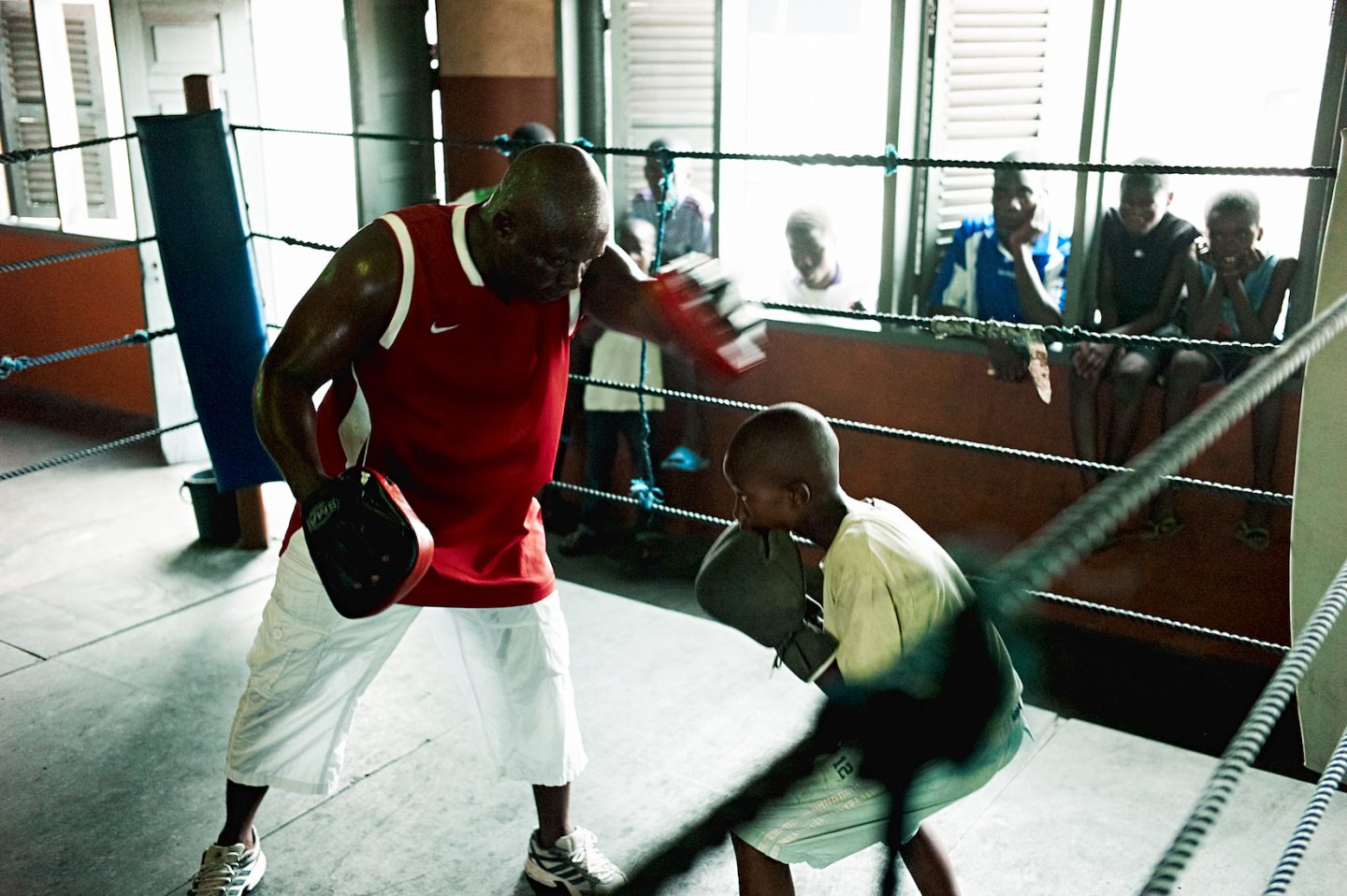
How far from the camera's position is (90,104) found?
5.68 m

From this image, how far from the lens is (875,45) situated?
3910 mm

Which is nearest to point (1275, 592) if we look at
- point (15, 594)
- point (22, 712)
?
point (22, 712)

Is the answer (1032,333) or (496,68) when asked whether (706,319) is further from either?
(496,68)

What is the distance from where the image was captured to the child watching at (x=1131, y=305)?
11.1 feet

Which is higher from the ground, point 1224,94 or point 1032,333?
point 1224,94

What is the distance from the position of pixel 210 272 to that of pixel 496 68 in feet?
5.69

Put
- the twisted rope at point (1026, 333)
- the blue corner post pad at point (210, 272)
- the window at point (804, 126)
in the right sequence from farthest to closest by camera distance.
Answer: the window at point (804, 126) → the blue corner post pad at point (210, 272) → the twisted rope at point (1026, 333)

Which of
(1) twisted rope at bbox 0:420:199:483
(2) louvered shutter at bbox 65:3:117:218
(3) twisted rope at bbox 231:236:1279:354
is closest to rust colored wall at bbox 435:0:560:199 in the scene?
(1) twisted rope at bbox 0:420:199:483

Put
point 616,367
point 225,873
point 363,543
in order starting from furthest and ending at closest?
point 616,367
point 225,873
point 363,543

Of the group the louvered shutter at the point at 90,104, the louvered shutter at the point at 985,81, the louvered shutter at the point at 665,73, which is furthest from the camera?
the louvered shutter at the point at 90,104

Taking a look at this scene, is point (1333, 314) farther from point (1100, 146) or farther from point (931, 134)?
point (931, 134)

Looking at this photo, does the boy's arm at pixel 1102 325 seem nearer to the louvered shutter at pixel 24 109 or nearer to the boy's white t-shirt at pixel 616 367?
the boy's white t-shirt at pixel 616 367

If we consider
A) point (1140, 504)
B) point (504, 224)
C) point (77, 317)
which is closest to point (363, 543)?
point (504, 224)

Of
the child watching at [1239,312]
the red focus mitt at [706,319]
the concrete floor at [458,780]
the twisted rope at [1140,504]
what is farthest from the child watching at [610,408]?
the twisted rope at [1140,504]
